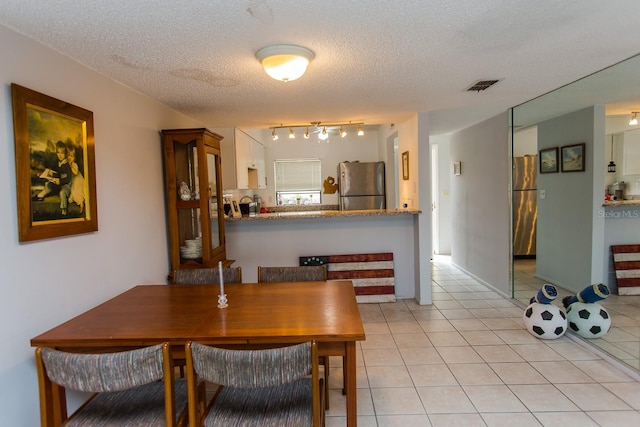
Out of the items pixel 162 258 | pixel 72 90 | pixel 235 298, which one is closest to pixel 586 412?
pixel 235 298

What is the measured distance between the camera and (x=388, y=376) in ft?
8.10

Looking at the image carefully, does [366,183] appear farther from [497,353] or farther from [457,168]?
[497,353]

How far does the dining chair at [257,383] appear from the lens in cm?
128

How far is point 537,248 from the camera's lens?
4.06 meters

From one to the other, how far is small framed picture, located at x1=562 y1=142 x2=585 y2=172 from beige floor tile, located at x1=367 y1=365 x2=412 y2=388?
270 centimetres

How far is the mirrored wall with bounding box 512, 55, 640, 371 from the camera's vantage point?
105 inches

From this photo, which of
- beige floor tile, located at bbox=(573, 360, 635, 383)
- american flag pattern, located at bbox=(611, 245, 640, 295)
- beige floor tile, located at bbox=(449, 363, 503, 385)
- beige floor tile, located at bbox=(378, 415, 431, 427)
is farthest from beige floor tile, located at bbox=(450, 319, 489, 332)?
beige floor tile, located at bbox=(378, 415, 431, 427)

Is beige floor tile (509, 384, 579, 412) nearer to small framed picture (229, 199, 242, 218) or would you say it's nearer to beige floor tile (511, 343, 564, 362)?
beige floor tile (511, 343, 564, 362)

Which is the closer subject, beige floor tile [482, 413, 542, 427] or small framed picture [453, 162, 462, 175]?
beige floor tile [482, 413, 542, 427]

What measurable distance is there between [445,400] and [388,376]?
42 centimetres

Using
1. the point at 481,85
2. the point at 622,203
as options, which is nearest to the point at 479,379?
the point at 622,203

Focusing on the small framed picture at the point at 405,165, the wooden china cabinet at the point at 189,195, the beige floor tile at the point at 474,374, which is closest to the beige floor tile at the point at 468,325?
the beige floor tile at the point at 474,374

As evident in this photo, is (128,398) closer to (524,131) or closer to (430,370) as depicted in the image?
(430,370)

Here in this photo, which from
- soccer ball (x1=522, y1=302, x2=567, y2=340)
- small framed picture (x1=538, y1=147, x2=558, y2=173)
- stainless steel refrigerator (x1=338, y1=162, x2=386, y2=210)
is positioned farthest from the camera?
stainless steel refrigerator (x1=338, y1=162, x2=386, y2=210)
